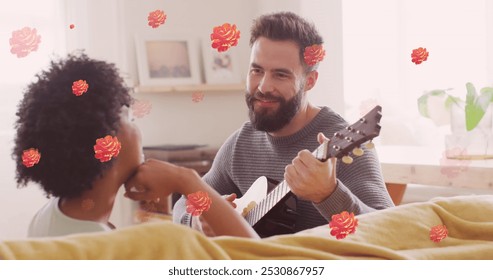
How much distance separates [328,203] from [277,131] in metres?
0.12

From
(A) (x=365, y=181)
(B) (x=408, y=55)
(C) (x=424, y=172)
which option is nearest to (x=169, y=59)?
(A) (x=365, y=181)

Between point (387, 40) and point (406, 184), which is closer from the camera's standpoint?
point (387, 40)

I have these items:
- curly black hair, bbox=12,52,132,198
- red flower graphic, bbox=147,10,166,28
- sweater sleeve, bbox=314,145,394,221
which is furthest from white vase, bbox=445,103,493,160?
curly black hair, bbox=12,52,132,198

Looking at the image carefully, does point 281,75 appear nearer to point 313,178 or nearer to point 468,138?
point 313,178

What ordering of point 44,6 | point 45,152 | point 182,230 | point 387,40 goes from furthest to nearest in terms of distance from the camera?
point 387,40, point 44,6, point 45,152, point 182,230

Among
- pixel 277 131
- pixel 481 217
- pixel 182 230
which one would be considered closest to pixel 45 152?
pixel 182 230

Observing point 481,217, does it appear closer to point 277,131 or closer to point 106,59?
point 277,131

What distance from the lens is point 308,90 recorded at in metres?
0.83
